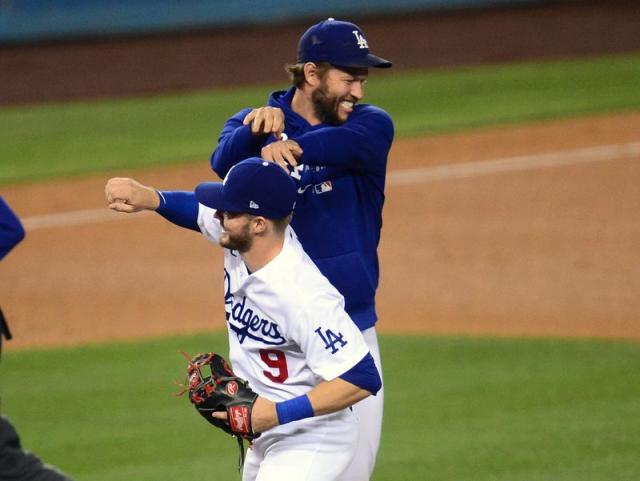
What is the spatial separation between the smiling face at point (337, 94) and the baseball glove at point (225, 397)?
1.14 metres

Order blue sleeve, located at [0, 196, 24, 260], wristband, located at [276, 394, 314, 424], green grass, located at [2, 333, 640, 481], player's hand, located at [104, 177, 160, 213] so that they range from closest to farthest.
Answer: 1. wristband, located at [276, 394, 314, 424]
2. player's hand, located at [104, 177, 160, 213]
3. blue sleeve, located at [0, 196, 24, 260]
4. green grass, located at [2, 333, 640, 481]

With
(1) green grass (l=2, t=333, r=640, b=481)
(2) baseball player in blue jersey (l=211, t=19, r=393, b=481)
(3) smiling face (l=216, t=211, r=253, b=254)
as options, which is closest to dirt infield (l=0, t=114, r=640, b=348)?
(1) green grass (l=2, t=333, r=640, b=481)

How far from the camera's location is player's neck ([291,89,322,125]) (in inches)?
195

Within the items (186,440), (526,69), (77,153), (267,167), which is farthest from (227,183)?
(526,69)

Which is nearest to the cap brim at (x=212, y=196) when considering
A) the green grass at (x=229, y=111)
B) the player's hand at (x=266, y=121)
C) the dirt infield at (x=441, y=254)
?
the player's hand at (x=266, y=121)

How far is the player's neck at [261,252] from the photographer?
171 inches

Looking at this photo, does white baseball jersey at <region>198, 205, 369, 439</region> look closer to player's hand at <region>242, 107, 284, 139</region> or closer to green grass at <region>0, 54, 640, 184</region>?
player's hand at <region>242, 107, 284, 139</region>

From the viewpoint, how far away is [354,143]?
4.73 m

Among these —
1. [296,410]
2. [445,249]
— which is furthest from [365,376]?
[445,249]

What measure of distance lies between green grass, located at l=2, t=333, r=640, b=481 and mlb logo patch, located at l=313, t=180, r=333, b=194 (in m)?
2.55

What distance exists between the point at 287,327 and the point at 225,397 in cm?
32

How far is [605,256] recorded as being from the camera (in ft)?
38.9

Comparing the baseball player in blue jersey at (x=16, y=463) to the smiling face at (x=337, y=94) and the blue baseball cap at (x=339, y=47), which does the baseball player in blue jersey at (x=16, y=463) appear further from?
the blue baseball cap at (x=339, y=47)

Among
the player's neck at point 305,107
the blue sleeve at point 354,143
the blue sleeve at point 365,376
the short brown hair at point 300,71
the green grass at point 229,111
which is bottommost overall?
the green grass at point 229,111
